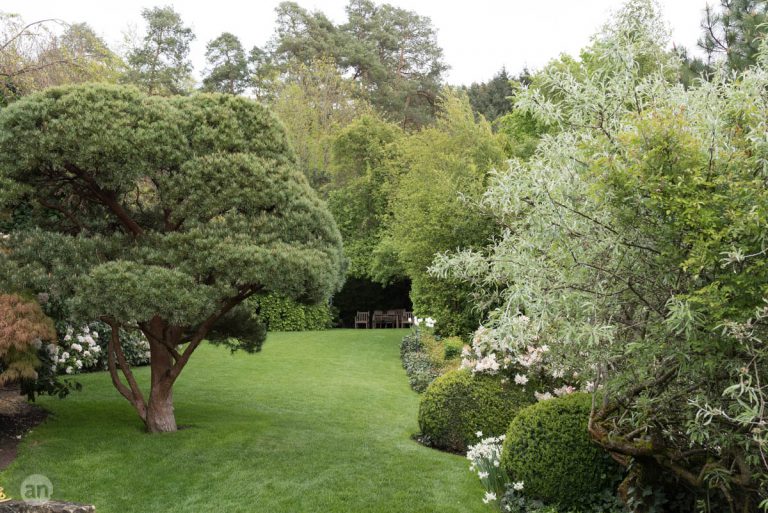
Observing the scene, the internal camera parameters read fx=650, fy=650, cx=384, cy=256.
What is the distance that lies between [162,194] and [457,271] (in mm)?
4348

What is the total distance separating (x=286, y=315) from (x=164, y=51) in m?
16.8

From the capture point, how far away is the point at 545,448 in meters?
6.25

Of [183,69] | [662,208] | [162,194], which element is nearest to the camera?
[662,208]

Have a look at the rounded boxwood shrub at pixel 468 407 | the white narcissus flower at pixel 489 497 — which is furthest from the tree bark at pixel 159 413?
the white narcissus flower at pixel 489 497

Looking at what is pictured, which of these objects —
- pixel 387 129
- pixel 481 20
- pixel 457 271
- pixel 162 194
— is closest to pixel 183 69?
pixel 387 129

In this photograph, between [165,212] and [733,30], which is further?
[733,30]

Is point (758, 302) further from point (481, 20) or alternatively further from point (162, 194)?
point (481, 20)

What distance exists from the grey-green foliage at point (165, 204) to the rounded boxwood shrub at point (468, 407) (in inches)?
82.5

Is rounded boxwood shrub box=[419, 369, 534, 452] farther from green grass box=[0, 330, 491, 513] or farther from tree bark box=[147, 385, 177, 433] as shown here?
tree bark box=[147, 385, 177, 433]

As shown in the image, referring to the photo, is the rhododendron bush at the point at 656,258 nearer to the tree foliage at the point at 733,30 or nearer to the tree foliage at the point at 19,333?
the tree foliage at the point at 19,333

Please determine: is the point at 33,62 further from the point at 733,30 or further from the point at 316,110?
the point at 316,110

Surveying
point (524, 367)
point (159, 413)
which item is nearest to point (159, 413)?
point (159, 413)

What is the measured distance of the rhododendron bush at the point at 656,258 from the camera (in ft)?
12.1

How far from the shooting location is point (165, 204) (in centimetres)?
825
